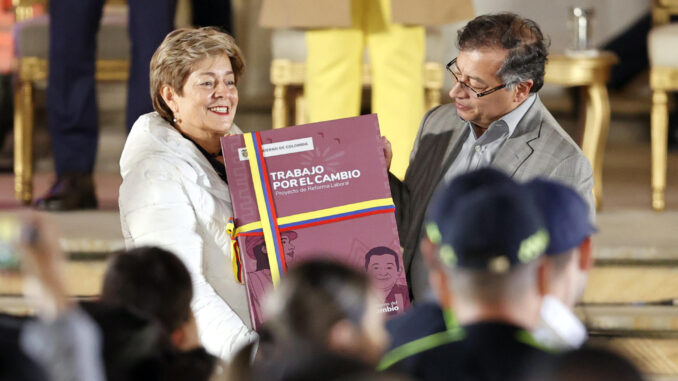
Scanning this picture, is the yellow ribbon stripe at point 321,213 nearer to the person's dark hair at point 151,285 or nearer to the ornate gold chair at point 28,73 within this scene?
the person's dark hair at point 151,285

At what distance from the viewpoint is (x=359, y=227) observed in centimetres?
216

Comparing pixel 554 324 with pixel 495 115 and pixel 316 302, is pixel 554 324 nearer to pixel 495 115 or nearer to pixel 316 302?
pixel 316 302

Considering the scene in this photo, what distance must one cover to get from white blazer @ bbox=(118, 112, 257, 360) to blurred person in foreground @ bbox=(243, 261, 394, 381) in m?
0.99

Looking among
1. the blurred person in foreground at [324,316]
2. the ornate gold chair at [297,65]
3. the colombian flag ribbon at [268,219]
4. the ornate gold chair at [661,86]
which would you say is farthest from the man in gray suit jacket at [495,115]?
the ornate gold chair at [661,86]

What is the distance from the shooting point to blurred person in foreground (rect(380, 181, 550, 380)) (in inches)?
45.8

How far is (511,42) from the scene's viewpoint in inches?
94.2

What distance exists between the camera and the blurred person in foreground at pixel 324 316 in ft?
3.55

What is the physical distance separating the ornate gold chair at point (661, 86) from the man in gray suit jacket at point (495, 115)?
1453 mm

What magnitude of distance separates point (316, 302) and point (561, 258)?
0.37 metres

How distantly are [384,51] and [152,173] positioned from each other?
1.53 metres

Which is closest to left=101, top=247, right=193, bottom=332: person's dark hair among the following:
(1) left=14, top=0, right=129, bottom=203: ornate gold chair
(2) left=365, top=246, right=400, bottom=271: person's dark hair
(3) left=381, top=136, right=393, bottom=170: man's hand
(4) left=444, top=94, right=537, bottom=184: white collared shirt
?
(2) left=365, top=246, right=400, bottom=271: person's dark hair

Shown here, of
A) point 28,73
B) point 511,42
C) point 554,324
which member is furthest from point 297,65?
point 554,324

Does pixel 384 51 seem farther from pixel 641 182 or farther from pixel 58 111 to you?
pixel 641 182

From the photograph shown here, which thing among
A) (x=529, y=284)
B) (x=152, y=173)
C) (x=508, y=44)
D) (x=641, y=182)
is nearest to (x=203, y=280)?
(x=152, y=173)
